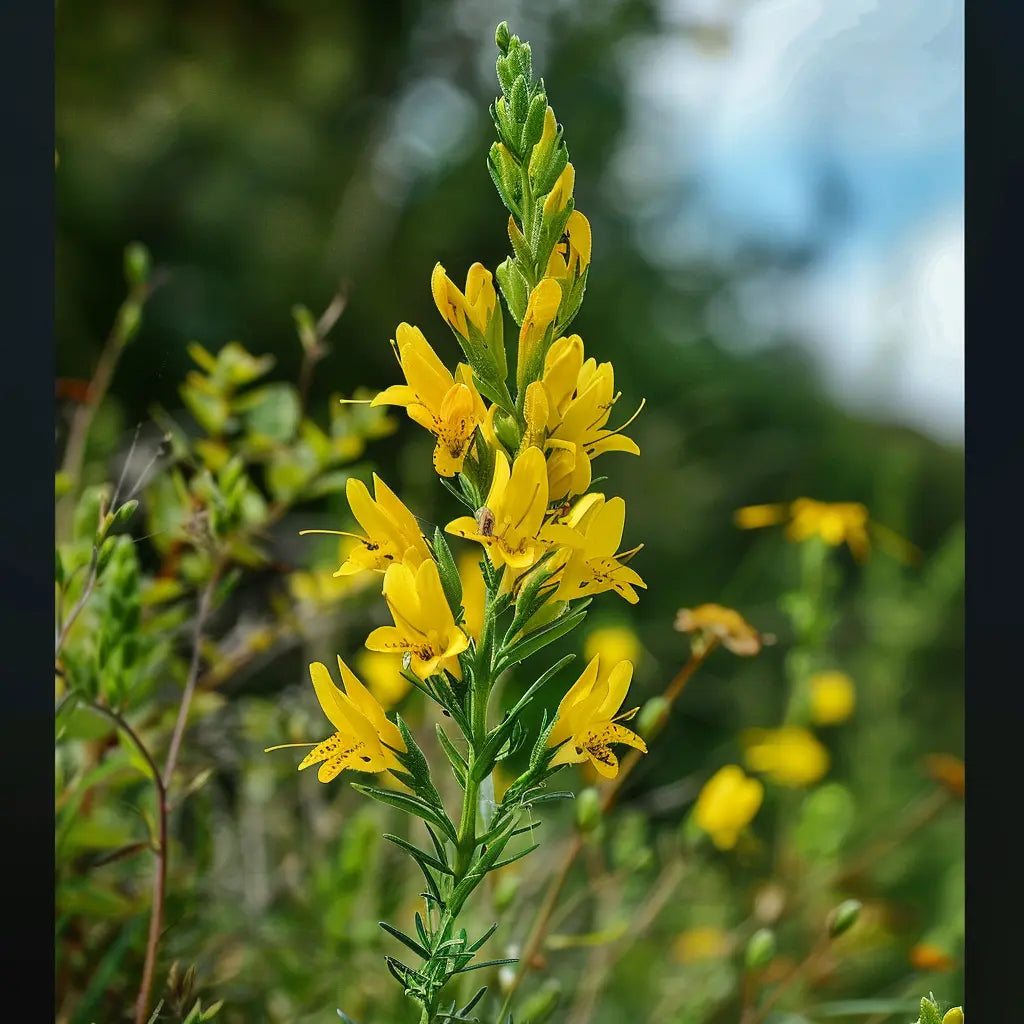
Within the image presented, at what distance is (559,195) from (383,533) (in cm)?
10

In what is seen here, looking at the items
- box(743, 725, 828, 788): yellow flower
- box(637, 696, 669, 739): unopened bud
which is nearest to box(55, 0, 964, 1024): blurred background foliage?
box(743, 725, 828, 788): yellow flower

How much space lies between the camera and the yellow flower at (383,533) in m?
0.27

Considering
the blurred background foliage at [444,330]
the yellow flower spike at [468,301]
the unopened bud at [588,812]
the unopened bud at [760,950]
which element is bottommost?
the unopened bud at [760,950]

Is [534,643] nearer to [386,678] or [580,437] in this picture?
[580,437]

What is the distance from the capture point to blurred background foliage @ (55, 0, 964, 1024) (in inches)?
39.5

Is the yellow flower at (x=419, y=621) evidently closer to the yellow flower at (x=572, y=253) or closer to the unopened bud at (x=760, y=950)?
the yellow flower at (x=572, y=253)

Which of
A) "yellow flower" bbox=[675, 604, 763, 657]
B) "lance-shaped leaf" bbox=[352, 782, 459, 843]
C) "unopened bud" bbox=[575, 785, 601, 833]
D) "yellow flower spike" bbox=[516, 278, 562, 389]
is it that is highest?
"yellow flower spike" bbox=[516, 278, 562, 389]

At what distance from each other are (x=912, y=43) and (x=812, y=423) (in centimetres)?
54

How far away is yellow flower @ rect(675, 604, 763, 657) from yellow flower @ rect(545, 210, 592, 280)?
0.47 feet

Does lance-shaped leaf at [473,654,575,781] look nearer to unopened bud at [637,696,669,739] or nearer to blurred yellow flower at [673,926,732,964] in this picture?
unopened bud at [637,696,669,739]

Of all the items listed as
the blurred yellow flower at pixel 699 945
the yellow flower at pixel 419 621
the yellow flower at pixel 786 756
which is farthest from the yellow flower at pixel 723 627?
the blurred yellow flower at pixel 699 945

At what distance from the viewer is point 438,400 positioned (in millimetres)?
275
